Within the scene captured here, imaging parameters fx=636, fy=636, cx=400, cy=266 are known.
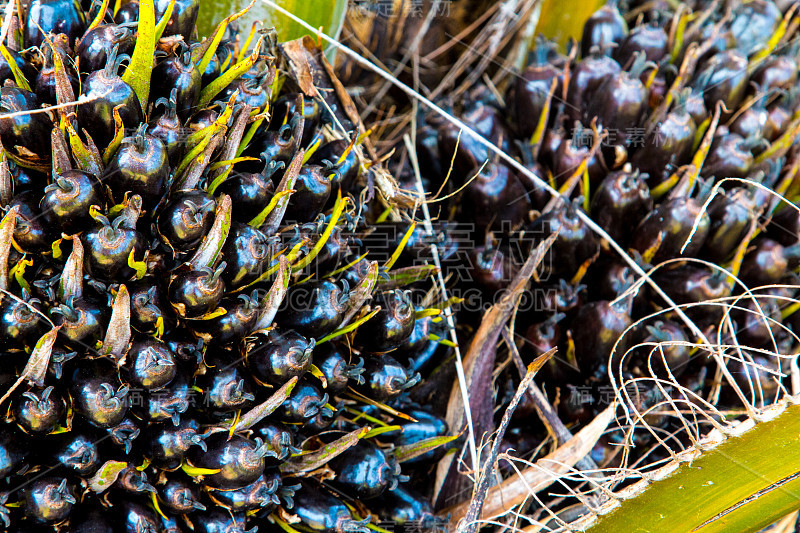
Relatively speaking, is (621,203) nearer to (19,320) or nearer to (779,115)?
(779,115)

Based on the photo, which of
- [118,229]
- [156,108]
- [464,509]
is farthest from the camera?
[464,509]

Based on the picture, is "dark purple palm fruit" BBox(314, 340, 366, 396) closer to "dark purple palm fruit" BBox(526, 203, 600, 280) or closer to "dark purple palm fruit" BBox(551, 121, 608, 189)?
"dark purple palm fruit" BBox(526, 203, 600, 280)

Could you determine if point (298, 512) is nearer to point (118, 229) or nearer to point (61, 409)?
point (61, 409)

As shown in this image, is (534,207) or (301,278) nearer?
(301,278)

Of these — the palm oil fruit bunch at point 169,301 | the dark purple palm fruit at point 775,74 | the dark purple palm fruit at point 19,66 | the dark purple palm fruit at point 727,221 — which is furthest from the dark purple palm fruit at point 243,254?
the dark purple palm fruit at point 775,74

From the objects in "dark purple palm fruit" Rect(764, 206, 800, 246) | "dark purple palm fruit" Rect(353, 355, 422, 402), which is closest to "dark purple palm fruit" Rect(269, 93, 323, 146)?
"dark purple palm fruit" Rect(353, 355, 422, 402)

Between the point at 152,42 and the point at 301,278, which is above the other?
the point at 152,42

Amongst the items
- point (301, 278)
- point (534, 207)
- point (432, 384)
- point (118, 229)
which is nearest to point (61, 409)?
point (118, 229)
